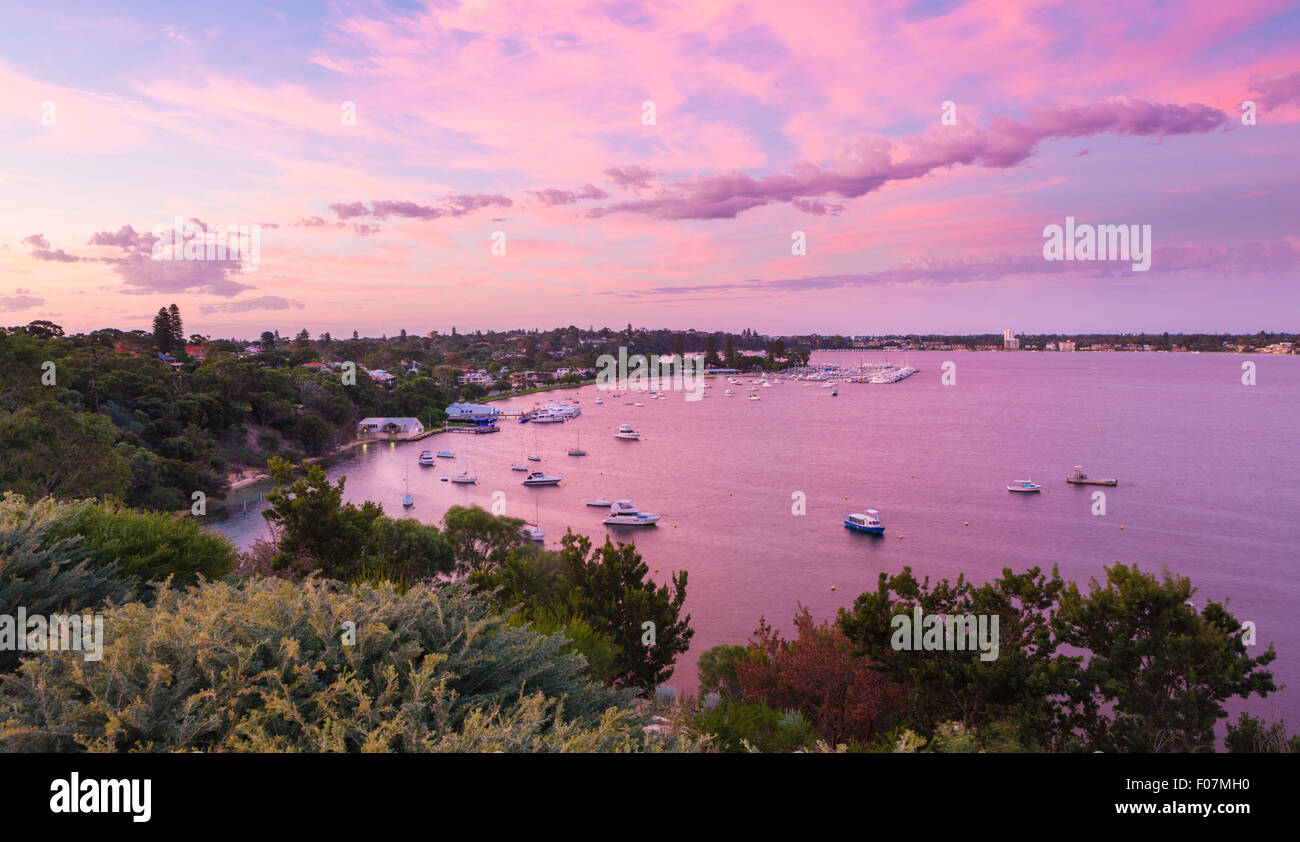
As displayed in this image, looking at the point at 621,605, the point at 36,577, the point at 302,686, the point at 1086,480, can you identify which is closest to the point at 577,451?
the point at 1086,480

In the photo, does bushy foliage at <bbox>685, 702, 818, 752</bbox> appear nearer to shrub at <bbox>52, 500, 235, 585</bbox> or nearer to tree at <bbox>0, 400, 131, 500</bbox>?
shrub at <bbox>52, 500, 235, 585</bbox>

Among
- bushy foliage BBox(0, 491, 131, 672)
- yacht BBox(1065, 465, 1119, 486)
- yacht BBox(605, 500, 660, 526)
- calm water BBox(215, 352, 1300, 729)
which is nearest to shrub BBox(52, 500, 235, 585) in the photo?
bushy foliage BBox(0, 491, 131, 672)

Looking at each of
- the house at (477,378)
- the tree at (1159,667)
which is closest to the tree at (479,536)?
the tree at (1159,667)

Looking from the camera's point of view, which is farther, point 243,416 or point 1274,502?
point 243,416

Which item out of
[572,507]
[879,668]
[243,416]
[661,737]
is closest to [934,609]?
[879,668]
